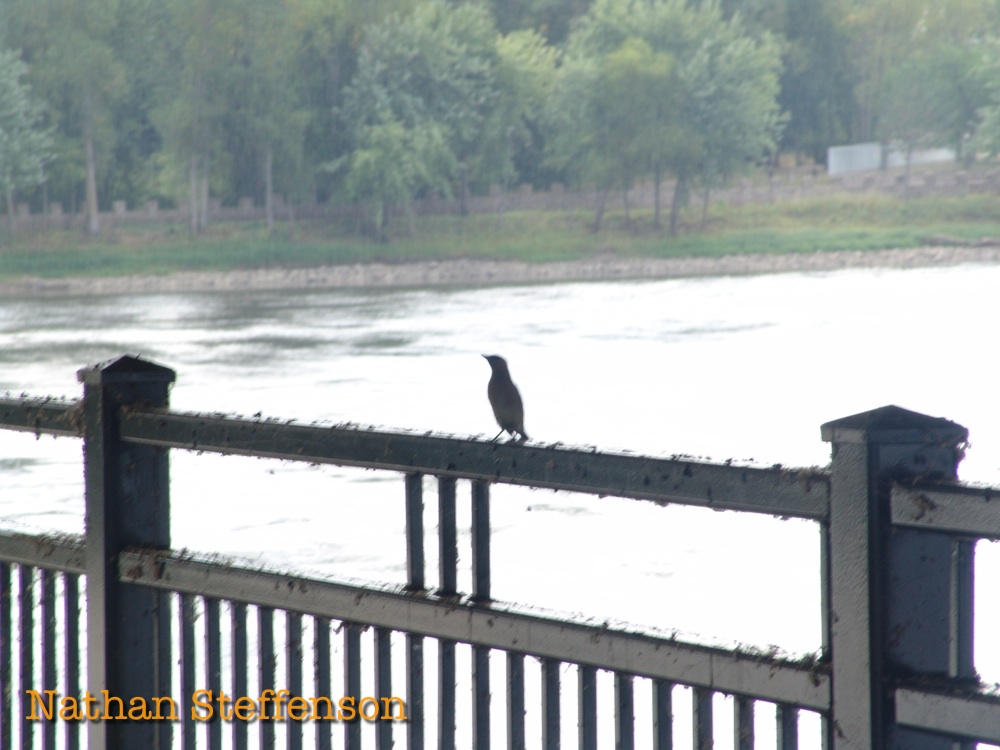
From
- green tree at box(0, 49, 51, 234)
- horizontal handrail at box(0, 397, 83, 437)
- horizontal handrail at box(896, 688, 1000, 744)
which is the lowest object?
horizontal handrail at box(896, 688, 1000, 744)

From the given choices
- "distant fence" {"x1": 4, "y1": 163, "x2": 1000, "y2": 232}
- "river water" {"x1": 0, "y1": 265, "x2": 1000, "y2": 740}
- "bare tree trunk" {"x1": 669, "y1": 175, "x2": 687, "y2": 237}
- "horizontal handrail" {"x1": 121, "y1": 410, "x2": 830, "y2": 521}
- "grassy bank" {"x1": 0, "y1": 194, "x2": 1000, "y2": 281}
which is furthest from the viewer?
"bare tree trunk" {"x1": 669, "y1": 175, "x2": 687, "y2": 237}

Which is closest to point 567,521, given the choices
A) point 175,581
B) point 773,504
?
point 175,581

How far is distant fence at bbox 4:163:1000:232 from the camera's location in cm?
5878

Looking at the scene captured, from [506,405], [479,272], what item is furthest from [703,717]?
[479,272]

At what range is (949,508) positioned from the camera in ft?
4.87

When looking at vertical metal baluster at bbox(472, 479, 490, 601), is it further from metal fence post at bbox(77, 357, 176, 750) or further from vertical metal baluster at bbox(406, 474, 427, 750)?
metal fence post at bbox(77, 357, 176, 750)

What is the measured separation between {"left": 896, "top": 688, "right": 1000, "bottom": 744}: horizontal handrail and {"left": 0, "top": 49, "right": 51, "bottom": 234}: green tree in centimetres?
5905

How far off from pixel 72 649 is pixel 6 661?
28 centimetres

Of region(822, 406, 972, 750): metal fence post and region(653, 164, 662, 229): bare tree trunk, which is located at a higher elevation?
region(653, 164, 662, 229): bare tree trunk

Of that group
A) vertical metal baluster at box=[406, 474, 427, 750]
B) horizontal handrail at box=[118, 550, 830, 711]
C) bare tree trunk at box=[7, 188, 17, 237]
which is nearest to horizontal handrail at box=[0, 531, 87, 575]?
horizontal handrail at box=[118, 550, 830, 711]

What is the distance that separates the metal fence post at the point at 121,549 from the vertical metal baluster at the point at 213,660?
0.25 feet

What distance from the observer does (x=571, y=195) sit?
213ft

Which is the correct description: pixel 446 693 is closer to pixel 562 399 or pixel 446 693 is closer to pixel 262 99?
pixel 562 399

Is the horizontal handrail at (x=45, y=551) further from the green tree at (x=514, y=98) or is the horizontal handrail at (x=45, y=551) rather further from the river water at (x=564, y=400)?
the green tree at (x=514, y=98)
